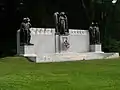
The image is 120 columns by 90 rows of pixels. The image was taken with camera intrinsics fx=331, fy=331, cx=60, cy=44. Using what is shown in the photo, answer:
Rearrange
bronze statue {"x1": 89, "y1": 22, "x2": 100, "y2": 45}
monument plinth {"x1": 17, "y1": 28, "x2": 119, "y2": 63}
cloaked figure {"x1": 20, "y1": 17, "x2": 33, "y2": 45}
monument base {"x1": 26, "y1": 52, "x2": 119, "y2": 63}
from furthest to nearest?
bronze statue {"x1": 89, "y1": 22, "x2": 100, "y2": 45}
monument plinth {"x1": 17, "y1": 28, "x2": 119, "y2": 63}
cloaked figure {"x1": 20, "y1": 17, "x2": 33, "y2": 45}
monument base {"x1": 26, "y1": 52, "x2": 119, "y2": 63}

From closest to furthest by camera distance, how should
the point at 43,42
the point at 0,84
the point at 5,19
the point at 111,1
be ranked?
the point at 0,84
the point at 43,42
the point at 5,19
the point at 111,1

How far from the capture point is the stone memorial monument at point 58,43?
22.5 m

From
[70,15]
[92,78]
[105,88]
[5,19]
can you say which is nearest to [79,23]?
[70,15]

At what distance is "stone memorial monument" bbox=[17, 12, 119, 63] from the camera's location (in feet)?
73.7

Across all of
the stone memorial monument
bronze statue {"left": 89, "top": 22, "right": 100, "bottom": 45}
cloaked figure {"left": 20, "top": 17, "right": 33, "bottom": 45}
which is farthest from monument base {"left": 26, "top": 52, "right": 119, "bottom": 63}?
bronze statue {"left": 89, "top": 22, "right": 100, "bottom": 45}

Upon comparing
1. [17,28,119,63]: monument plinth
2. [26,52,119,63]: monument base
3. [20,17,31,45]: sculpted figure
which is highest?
[20,17,31,45]: sculpted figure

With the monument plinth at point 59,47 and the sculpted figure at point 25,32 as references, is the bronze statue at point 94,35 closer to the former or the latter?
the monument plinth at point 59,47

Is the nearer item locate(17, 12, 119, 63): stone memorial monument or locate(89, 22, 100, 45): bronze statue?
locate(17, 12, 119, 63): stone memorial monument

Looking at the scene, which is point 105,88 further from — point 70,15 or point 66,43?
point 70,15

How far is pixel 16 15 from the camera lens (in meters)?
32.2

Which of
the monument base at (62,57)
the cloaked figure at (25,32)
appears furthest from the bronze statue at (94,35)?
the cloaked figure at (25,32)

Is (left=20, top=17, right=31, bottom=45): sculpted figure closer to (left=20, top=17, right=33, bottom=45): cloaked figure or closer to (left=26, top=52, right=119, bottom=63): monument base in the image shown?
(left=20, top=17, right=33, bottom=45): cloaked figure

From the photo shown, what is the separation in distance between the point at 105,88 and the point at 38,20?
76.0ft

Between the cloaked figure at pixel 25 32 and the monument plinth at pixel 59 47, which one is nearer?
the cloaked figure at pixel 25 32
